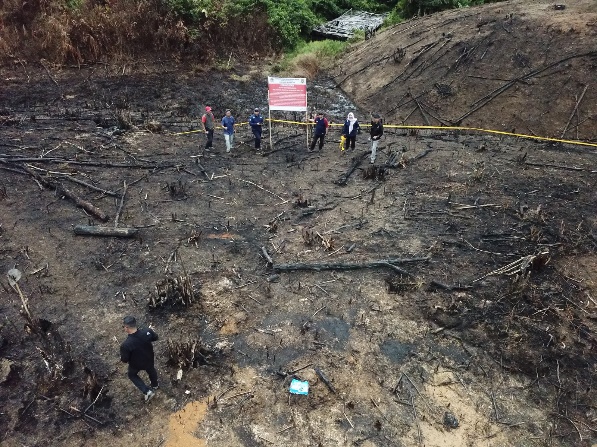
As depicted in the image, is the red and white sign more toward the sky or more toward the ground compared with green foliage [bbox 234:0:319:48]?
more toward the ground

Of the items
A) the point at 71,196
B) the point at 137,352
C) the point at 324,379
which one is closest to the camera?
the point at 137,352

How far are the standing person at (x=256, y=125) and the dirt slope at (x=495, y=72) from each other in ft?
18.8

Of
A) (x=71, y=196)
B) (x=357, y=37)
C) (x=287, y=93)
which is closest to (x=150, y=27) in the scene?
(x=357, y=37)

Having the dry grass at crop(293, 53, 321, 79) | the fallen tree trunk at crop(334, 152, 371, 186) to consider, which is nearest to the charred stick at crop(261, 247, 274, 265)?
the fallen tree trunk at crop(334, 152, 371, 186)

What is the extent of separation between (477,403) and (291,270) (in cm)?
406

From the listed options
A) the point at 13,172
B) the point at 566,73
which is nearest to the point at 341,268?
the point at 13,172

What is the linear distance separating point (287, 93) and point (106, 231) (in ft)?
22.4

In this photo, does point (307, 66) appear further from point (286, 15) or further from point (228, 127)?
point (228, 127)

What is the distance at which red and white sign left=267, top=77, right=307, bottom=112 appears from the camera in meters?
13.5

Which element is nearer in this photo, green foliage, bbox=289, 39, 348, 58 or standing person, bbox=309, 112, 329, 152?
standing person, bbox=309, 112, 329, 152

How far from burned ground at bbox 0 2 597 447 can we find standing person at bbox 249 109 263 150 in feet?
1.72

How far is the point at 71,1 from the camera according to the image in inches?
813

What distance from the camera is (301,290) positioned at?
852 centimetres

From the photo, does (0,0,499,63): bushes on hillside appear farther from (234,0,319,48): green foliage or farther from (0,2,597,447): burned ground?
(0,2,597,447): burned ground
